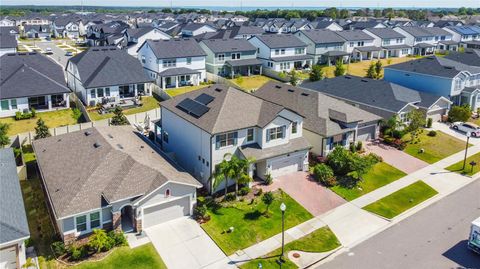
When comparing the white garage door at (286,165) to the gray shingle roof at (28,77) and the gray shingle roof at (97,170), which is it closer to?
the gray shingle roof at (97,170)

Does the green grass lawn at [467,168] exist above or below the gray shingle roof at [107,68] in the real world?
below

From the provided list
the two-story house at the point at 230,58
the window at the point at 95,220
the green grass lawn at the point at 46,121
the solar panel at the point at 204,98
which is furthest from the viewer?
the two-story house at the point at 230,58

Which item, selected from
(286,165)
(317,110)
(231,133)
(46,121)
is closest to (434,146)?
(317,110)

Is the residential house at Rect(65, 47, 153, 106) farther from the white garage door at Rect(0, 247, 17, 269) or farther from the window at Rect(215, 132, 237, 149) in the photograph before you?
the white garage door at Rect(0, 247, 17, 269)

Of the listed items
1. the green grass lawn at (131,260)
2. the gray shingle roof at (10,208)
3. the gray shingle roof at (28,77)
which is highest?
the gray shingle roof at (28,77)

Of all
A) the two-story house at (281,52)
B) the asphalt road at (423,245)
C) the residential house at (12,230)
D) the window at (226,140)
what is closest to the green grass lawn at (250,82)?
the two-story house at (281,52)

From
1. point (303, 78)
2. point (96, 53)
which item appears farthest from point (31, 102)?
point (303, 78)

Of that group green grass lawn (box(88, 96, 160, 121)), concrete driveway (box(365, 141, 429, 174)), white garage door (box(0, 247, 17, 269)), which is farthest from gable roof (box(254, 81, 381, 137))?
white garage door (box(0, 247, 17, 269))
